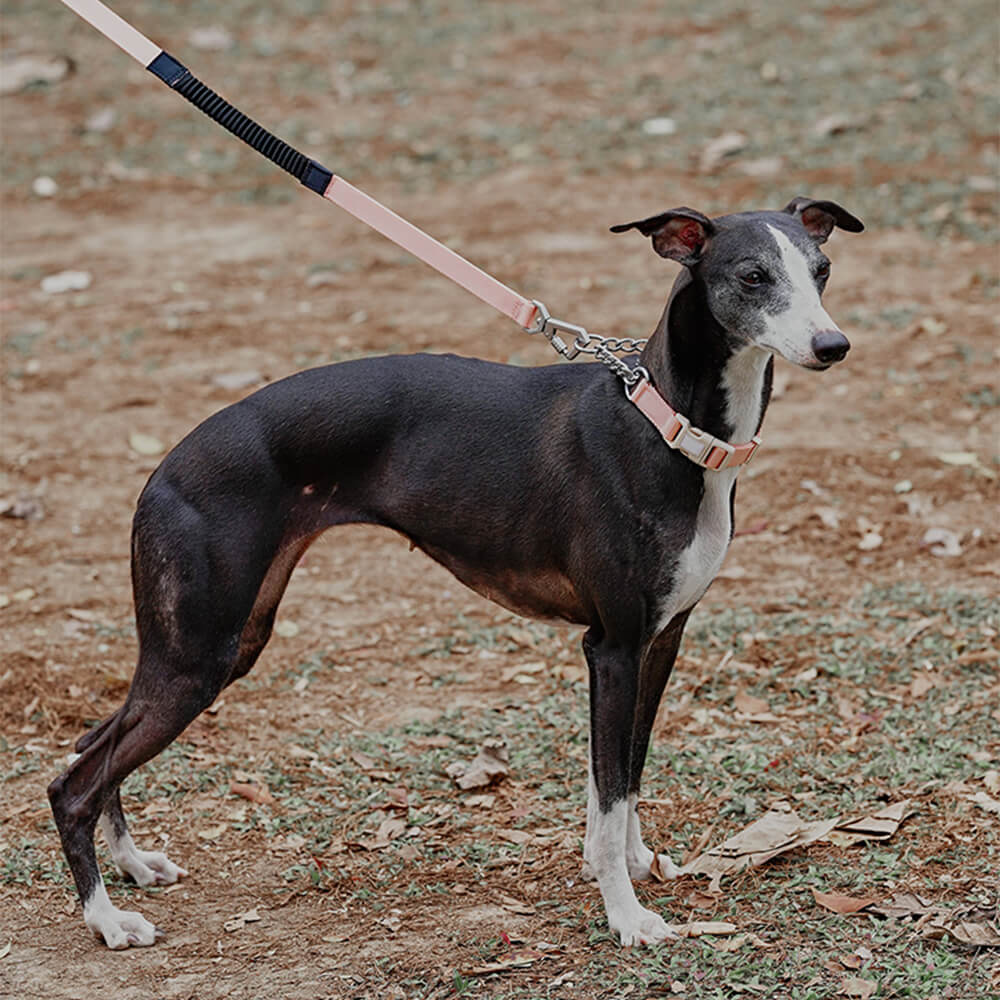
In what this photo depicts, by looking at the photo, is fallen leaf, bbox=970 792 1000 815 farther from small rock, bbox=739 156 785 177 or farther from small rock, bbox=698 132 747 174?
small rock, bbox=698 132 747 174

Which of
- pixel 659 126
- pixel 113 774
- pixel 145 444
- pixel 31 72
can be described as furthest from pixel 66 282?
pixel 113 774

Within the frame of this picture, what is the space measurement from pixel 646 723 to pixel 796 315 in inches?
48.5

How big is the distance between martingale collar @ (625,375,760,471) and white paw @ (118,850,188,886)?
1.88 m

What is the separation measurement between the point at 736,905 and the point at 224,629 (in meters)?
1.50

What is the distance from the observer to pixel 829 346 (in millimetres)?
3463

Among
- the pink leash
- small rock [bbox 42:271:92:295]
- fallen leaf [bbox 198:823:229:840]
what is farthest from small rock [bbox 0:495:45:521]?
the pink leash

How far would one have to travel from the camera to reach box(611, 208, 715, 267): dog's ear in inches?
146

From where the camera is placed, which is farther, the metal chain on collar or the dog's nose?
the metal chain on collar

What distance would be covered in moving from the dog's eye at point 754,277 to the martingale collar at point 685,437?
367 millimetres

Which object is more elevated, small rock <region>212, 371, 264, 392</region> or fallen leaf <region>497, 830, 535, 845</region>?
fallen leaf <region>497, 830, 535, 845</region>

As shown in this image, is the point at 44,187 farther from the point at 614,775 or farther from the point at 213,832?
the point at 614,775

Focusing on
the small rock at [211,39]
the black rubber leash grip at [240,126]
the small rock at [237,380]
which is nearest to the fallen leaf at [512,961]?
the black rubber leash grip at [240,126]

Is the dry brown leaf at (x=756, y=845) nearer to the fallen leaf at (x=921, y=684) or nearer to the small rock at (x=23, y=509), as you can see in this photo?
the fallen leaf at (x=921, y=684)

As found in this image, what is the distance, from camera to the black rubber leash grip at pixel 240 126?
416 centimetres
